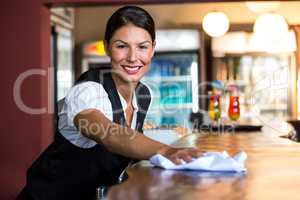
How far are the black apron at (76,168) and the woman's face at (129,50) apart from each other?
7 centimetres

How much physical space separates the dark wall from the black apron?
8.12 ft

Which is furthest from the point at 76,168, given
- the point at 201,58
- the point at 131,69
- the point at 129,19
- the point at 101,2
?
the point at 201,58

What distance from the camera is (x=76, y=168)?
63.6 inches

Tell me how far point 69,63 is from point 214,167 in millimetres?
5766

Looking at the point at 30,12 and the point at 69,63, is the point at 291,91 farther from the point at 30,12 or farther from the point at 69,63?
the point at 30,12

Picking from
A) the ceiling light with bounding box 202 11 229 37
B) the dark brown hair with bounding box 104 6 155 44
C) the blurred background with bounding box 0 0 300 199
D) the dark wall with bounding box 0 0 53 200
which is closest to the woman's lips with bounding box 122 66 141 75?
the dark brown hair with bounding box 104 6 155 44

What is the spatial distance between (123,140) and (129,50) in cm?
34

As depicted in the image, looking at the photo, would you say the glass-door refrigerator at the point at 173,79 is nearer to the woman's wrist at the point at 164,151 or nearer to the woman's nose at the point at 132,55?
the woman's nose at the point at 132,55

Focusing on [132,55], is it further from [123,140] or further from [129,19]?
[123,140]

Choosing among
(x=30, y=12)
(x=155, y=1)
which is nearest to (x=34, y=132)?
(x=30, y=12)

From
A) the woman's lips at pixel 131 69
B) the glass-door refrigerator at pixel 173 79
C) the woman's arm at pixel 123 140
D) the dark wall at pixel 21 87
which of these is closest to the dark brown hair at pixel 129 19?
the woman's lips at pixel 131 69

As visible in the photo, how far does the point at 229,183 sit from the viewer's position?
1131mm

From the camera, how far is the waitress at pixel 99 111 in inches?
61.4

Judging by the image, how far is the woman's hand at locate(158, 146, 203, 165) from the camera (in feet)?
4.31
